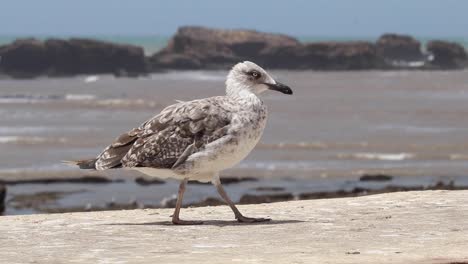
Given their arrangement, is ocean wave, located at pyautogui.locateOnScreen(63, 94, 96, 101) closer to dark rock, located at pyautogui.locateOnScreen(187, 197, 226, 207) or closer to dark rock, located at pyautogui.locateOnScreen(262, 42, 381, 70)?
dark rock, located at pyautogui.locateOnScreen(187, 197, 226, 207)

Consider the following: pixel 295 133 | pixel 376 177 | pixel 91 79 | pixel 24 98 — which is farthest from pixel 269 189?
pixel 91 79

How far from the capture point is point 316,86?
65500mm

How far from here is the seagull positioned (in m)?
8.40

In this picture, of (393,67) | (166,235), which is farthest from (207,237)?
(393,67)

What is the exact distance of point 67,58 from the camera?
88500mm

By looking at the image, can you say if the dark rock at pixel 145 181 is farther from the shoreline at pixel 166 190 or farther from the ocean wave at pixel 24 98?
the ocean wave at pixel 24 98

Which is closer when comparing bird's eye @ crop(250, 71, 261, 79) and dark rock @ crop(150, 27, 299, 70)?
bird's eye @ crop(250, 71, 261, 79)

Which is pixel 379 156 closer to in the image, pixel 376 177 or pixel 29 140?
pixel 376 177

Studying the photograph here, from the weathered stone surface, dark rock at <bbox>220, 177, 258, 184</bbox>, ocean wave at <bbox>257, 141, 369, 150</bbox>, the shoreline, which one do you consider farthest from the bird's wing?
the weathered stone surface

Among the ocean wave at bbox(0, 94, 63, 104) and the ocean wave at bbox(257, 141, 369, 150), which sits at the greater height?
the ocean wave at bbox(257, 141, 369, 150)

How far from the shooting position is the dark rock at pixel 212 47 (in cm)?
9650

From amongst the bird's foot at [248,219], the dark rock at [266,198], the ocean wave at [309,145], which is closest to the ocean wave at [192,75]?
the ocean wave at [309,145]

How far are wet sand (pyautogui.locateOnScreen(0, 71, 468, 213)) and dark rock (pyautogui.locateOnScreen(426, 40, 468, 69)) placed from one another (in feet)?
105

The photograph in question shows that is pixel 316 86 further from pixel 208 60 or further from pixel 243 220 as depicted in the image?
pixel 243 220
